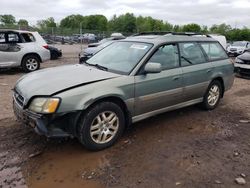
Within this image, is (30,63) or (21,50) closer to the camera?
(21,50)

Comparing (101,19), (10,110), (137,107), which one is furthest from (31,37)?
(101,19)

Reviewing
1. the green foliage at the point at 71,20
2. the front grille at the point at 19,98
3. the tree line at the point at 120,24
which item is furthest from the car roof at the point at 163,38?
the green foliage at the point at 71,20

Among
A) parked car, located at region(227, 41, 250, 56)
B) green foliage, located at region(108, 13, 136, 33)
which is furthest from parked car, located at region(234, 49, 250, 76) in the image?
green foliage, located at region(108, 13, 136, 33)

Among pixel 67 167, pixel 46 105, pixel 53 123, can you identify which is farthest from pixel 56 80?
pixel 67 167

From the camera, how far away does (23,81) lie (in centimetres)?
443

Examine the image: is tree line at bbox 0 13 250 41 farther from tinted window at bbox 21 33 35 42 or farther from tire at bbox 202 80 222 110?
tire at bbox 202 80 222 110

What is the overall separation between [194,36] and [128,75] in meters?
2.22

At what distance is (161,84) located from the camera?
4.84m

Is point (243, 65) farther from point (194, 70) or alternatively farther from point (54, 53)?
point (54, 53)

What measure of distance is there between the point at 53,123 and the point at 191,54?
3093 mm

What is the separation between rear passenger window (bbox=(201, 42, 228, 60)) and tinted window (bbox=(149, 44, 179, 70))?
3.34 feet

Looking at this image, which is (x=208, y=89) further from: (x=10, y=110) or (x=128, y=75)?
(x=10, y=110)

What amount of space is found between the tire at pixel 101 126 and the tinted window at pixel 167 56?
114cm

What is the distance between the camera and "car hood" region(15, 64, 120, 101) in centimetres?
391
